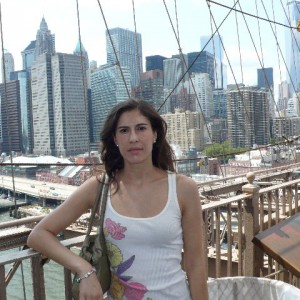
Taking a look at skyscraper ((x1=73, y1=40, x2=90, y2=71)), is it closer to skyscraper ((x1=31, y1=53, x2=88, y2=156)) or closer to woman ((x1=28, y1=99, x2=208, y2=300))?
skyscraper ((x1=31, y1=53, x2=88, y2=156))

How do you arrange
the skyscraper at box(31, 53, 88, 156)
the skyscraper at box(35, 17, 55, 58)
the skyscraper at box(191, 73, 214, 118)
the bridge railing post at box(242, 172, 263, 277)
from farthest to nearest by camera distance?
the skyscraper at box(191, 73, 214, 118)
the skyscraper at box(35, 17, 55, 58)
the skyscraper at box(31, 53, 88, 156)
the bridge railing post at box(242, 172, 263, 277)

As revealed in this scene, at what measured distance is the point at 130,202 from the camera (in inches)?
41.6

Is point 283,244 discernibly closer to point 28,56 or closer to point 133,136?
point 133,136

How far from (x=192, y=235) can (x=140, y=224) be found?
6.0 inches

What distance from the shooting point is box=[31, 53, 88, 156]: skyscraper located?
788cm

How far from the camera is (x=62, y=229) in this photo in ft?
3.41

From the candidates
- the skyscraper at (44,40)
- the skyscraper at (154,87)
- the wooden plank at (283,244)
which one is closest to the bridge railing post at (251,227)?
the wooden plank at (283,244)

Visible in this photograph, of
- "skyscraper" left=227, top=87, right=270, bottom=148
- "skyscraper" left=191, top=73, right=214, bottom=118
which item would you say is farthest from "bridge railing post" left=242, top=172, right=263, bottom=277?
"skyscraper" left=191, top=73, right=214, bottom=118

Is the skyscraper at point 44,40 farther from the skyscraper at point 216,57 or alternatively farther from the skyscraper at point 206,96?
the skyscraper at point 206,96

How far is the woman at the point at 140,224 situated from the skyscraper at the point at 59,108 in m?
6.33

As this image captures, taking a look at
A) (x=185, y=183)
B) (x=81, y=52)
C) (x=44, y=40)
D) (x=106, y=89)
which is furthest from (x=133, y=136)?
(x=44, y=40)

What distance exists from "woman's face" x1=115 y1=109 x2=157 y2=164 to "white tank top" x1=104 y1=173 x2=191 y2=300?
125 mm

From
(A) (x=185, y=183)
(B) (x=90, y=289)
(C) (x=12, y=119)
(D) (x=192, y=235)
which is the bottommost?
(B) (x=90, y=289)

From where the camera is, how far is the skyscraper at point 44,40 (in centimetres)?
1147
